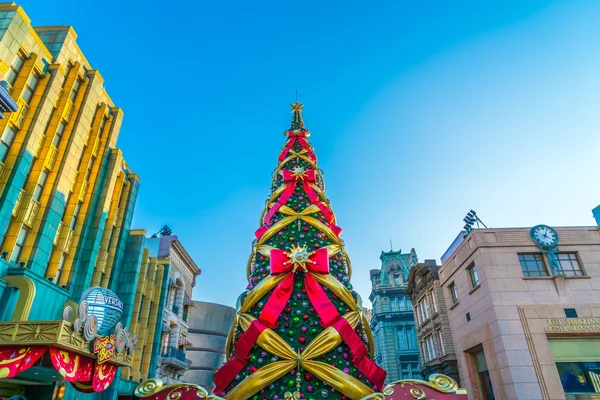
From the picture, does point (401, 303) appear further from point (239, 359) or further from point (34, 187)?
point (239, 359)

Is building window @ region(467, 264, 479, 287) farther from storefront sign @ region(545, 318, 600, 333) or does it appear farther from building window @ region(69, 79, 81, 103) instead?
building window @ region(69, 79, 81, 103)

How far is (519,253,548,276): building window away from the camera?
17.5 m

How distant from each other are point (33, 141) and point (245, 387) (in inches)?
689

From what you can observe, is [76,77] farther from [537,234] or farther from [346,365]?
[537,234]

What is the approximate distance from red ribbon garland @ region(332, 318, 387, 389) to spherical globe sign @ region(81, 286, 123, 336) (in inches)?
252

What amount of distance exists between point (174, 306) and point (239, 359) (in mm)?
32143

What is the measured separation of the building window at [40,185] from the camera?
16.8m

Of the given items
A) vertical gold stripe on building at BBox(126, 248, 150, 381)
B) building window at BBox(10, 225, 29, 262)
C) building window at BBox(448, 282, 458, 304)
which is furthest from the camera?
vertical gold stripe on building at BBox(126, 248, 150, 381)

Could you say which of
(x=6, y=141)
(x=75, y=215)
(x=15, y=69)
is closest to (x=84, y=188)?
(x=75, y=215)

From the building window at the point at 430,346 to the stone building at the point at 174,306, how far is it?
21789mm

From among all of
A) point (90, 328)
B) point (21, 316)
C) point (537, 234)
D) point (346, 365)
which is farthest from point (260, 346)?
point (537, 234)

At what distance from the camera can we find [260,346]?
15.1ft

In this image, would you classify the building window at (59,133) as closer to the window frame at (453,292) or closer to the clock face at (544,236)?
the window frame at (453,292)

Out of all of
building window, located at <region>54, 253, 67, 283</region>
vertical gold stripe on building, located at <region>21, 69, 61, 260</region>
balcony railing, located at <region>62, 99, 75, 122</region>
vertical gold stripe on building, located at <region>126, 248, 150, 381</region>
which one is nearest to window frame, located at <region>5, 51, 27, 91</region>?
A: vertical gold stripe on building, located at <region>21, 69, 61, 260</region>
